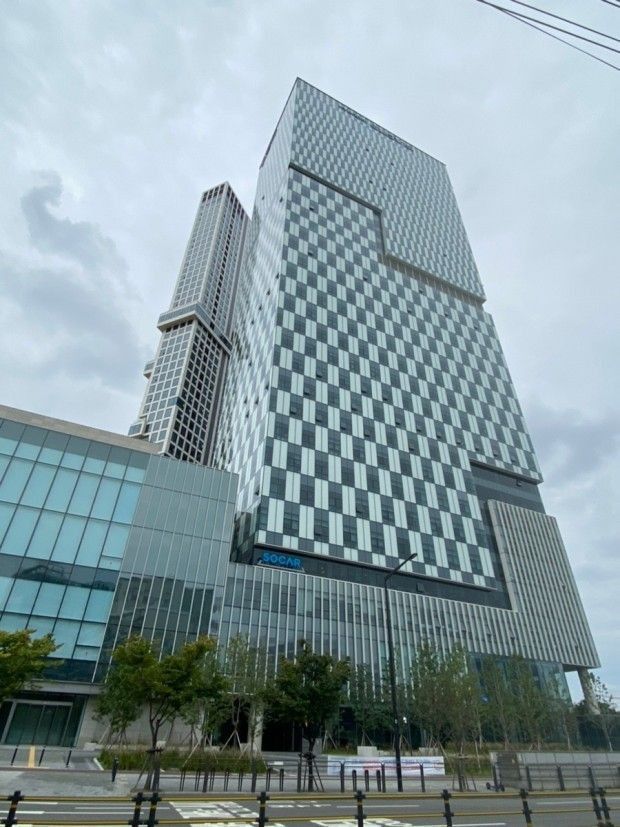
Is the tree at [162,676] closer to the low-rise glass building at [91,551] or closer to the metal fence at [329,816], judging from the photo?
the metal fence at [329,816]

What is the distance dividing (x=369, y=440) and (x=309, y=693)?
47.8 metres

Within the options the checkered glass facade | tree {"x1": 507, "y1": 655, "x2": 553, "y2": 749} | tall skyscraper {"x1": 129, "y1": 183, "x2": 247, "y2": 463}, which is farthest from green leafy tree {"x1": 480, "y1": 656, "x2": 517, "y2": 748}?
tall skyscraper {"x1": 129, "y1": 183, "x2": 247, "y2": 463}

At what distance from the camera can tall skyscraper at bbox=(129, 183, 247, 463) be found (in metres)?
124

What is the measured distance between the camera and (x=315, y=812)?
15391 millimetres

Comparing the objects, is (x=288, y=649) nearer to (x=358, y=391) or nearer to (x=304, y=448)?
(x=304, y=448)

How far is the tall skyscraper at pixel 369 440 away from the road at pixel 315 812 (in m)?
32.7

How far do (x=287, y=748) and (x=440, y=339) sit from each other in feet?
233

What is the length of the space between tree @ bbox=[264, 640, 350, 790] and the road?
6.25 metres

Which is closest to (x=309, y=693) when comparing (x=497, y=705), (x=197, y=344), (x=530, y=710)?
(x=497, y=705)

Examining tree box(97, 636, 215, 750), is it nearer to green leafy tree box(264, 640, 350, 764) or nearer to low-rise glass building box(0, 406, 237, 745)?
green leafy tree box(264, 640, 350, 764)

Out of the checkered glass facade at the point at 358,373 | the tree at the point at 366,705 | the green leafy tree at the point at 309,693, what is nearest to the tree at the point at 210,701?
the green leafy tree at the point at 309,693

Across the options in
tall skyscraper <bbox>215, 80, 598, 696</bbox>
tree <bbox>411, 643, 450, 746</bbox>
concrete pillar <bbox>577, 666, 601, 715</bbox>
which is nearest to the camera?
tree <bbox>411, 643, 450, 746</bbox>

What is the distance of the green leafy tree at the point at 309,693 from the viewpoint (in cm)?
2519

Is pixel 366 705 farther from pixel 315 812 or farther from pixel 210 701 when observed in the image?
pixel 315 812
